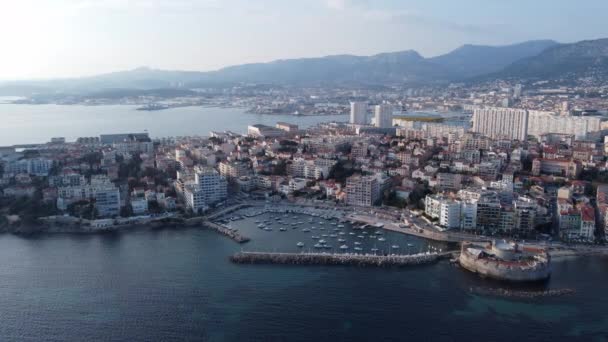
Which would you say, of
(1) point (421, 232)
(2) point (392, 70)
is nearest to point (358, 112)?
(1) point (421, 232)

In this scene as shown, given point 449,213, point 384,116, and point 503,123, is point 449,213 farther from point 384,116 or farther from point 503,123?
point 384,116

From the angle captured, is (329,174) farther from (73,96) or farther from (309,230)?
(73,96)

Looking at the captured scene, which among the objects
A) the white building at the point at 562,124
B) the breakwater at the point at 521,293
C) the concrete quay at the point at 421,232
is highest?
the white building at the point at 562,124

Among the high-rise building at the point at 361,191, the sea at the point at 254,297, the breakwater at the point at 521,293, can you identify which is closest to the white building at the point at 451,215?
the sea at the point at 254,297

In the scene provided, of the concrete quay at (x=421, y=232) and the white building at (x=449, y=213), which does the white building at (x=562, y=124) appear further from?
the concrete quay at (x=421, y=232)

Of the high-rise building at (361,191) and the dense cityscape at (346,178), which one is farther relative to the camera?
the high-rise building at (361,191)

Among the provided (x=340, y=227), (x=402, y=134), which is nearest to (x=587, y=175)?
(x=340, y=227)
